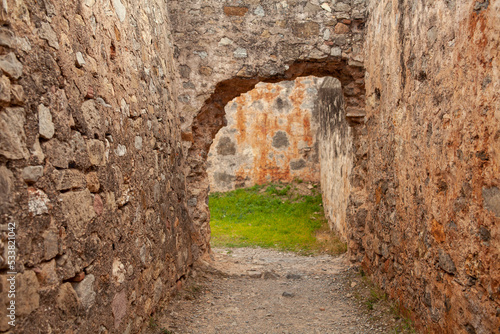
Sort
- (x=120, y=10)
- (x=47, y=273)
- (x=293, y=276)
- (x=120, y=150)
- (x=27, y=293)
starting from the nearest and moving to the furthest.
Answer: (x=27, y=293) → (x=47, y=273) → (x=120, y=150) → (x=120, y=10) → (x=293, y=276)

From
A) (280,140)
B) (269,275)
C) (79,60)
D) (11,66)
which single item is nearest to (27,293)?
(11,66)

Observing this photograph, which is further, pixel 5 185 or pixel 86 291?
pixel 86 291

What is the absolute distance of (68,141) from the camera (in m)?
1.72

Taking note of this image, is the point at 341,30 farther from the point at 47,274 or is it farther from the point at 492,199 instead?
the point at 47,274

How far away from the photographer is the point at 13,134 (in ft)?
4.31

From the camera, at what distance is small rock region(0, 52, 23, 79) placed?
129 centimetres

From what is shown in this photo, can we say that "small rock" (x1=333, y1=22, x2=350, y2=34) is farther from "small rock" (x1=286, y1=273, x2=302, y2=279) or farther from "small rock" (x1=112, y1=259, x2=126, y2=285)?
"small rock" (x1=112, y1=259, x2=126, y2=285)

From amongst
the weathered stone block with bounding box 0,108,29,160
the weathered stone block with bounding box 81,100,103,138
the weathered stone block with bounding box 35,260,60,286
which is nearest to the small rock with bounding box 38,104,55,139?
the weathered stone block with bounding box 0,108,29,160

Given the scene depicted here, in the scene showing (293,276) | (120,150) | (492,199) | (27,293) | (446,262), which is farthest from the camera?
Result: (293,276)

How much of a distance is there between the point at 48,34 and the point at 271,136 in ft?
26.3

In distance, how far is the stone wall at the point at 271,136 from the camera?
9414 mm

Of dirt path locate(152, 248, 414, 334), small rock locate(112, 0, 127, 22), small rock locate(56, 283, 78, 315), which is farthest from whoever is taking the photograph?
dirt path locate(152, 248, 414, 334)

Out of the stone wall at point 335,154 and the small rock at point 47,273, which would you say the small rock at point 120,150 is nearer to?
the small rock at point 47,273

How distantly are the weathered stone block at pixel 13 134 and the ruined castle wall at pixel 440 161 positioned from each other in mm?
1821
